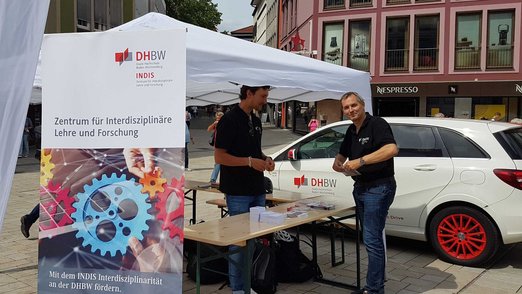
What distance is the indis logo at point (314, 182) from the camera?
6.61 meters

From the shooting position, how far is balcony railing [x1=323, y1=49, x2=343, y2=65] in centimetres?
2938

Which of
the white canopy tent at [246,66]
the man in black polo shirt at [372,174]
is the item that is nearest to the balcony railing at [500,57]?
the white canopy tent at [246,66]

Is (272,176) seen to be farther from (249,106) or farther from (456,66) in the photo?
(456,66)

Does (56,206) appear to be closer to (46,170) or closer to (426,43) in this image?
(46,170)

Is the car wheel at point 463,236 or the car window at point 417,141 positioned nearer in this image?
the car wheel at point 463,236

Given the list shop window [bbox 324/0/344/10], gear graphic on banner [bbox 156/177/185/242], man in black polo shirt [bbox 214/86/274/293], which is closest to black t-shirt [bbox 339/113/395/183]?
man in black polo shirt [bbox 214/86/274/293]

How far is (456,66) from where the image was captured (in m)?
26.8

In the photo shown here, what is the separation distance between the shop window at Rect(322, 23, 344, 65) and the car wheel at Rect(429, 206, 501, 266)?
24160mm

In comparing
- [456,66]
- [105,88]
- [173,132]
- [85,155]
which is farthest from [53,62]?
[456,66]

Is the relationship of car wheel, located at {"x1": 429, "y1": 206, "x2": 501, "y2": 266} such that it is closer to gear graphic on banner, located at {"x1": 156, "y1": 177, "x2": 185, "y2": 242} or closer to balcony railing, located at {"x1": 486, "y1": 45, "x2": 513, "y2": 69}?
gear graphic on banner, located at {"x1": 156, "y1": 177, "x2": 185, "y2": 242}

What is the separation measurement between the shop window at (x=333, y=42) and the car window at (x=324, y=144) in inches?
905

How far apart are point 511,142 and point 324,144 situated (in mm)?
2334

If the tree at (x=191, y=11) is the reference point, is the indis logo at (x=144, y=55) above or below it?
below

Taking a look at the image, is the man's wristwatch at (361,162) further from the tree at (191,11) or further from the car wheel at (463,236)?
the tree at (191,11)
